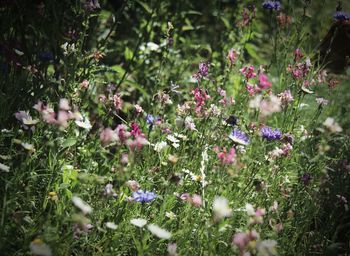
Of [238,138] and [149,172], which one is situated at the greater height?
[238,138]

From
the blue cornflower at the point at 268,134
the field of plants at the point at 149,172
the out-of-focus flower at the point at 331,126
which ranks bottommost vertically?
the field of plants at the point at 149,172

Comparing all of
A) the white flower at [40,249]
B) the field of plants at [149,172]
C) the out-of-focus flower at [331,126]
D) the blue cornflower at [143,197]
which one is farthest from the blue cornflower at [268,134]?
the white flower at [40,249]

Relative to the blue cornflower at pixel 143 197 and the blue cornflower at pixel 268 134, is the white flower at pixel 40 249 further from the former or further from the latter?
the blue cornflower at pixel 268 134

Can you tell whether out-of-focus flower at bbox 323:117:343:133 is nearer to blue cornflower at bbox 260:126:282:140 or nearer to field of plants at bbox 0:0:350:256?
field of plants at bbox 0:0:350:256


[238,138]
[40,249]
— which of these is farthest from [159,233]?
[238,138]

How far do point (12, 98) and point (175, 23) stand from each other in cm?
188

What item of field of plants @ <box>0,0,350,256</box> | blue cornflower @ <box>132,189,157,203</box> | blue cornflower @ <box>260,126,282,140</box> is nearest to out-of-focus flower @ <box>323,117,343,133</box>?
field of plants @ <box>0,0,350,256</box>

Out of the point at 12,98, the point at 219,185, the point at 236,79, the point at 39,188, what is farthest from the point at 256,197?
the point at 236,79

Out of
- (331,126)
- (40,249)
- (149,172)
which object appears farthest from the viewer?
(149,172)

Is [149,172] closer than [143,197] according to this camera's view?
No

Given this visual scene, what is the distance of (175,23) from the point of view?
358 cm

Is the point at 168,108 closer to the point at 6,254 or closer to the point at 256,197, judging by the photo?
the point at 256,197

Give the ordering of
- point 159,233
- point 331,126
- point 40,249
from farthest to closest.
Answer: point 331,126
point 159,233
point 40,249

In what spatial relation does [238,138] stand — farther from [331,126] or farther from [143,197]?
[143,197]
